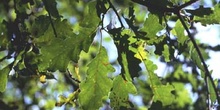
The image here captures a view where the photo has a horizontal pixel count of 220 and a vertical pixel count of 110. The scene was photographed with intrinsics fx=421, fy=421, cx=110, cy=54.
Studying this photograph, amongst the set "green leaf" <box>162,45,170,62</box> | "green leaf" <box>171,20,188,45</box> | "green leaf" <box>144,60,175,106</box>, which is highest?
"green leaf" <box>171,20,188,45</box>

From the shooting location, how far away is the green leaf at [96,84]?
5.49ft

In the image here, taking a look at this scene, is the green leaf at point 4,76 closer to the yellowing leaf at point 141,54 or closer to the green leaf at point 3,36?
the green leaf at point 3,36

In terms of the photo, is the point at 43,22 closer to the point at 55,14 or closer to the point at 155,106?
the point at 55,14

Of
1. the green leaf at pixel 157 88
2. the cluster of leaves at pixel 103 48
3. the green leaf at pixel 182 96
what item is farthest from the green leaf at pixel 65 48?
the green leaf at pixel 182 96

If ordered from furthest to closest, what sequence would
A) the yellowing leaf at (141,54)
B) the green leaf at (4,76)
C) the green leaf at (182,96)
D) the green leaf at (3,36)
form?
the green leaf at (182,96) → the green leaf at (3,36) → the green leaf at (4,76) → the yellowing leaf at (141,54)

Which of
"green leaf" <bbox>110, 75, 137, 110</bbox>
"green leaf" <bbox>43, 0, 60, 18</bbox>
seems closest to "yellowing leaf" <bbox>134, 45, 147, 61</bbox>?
"green leaf" <bbox>110, 75, 137, 110</bbox>

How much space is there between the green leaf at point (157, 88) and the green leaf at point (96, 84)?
20 cm

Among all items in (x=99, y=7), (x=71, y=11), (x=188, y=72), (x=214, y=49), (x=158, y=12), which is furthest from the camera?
(x=71, y=11)

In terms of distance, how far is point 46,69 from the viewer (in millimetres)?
1725

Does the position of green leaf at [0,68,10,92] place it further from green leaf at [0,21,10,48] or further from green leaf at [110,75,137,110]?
green leaf at [110,75,137,110]

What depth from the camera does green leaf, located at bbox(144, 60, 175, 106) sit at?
181 centimetres

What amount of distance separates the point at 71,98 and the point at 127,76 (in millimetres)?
450

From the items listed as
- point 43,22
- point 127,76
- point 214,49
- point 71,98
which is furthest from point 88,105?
point 214,49

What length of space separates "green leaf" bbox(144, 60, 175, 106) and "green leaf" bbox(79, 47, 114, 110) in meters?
0.20
